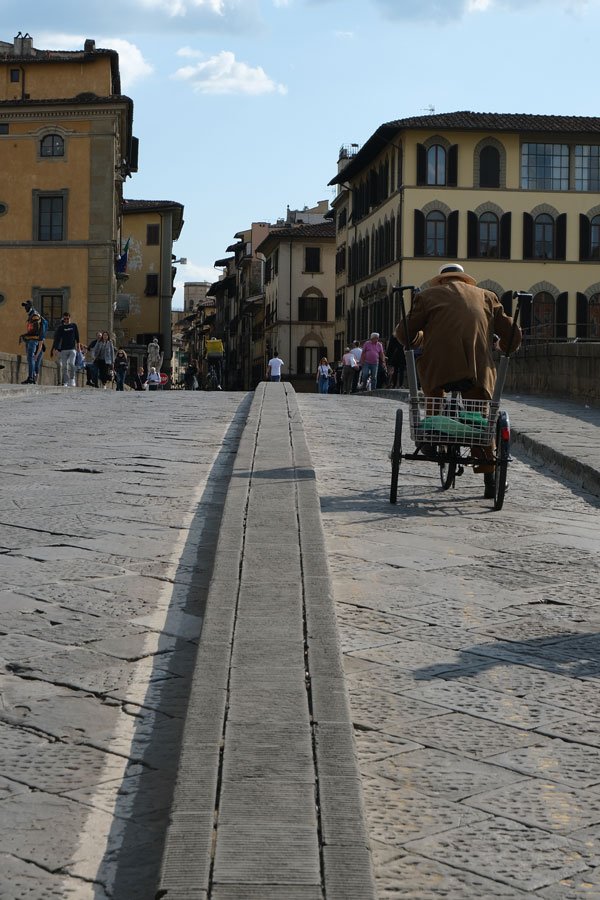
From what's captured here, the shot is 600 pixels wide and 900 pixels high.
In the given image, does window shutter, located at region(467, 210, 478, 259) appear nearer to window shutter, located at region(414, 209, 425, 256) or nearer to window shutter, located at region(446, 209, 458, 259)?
window shutter, located at region(446, 209, 458, 259)

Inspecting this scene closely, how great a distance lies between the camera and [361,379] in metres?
33.4

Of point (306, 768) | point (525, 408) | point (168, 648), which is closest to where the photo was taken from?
point (306, 768)

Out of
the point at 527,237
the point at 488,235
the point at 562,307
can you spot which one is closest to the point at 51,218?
the point at 488,235

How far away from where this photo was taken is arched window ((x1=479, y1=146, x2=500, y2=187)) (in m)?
53.2

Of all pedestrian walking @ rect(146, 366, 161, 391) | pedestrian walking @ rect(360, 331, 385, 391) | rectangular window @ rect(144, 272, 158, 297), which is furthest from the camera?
rectangular window @ rect(144, 272, 158, 297)

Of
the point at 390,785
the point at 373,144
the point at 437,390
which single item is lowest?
the point at 390,785

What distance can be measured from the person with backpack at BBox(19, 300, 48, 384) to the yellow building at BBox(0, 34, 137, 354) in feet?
65.6

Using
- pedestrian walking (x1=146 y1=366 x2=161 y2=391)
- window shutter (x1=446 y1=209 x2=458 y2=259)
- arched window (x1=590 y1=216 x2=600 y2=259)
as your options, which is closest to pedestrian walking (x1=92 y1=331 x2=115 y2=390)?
pedestrian walking (x1=146 y1=366 x2=161 y2=391)

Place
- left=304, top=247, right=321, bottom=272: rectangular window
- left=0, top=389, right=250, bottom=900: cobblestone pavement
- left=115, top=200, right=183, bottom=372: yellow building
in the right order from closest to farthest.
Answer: left=0, top=389, right=250, bottom=900: cobblestone pavement, left=115, top=200, right=183, bottom=372: yellow building, left=304, top=247, right=321, bottom=272: rectangular window

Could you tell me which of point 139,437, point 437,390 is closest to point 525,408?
point 139,437

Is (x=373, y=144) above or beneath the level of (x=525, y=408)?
above

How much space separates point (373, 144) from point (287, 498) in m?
50.9

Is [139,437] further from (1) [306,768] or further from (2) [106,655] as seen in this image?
(1) [306,768]

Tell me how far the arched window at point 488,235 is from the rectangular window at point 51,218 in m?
15.9
